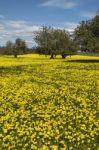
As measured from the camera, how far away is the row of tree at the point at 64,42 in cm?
7631

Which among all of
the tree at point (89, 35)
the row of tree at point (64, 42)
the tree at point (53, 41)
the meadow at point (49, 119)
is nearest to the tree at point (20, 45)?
the row of tree at point (64, 42)

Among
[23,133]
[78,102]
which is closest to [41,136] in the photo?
[23,133]

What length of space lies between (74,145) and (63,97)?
9.61m

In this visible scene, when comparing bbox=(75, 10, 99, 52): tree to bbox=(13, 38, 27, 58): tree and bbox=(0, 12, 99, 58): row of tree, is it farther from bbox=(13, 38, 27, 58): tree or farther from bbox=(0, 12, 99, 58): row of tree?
bbox=(13, 38, 27, 58): tree

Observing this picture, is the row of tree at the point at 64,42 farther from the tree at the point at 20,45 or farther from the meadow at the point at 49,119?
the meadow at the point at 49,119

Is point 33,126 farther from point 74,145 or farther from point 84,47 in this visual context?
point 84,47

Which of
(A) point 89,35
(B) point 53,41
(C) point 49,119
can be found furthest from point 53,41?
(C) point 49,119

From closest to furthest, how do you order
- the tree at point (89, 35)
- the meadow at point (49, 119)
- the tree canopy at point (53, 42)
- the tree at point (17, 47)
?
the meadow at point (49, 119) → the tree at point (89, 35) → the tree canopy at point (53, 42) → the tree at point (17, 47)

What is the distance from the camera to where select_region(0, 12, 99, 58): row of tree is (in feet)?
250

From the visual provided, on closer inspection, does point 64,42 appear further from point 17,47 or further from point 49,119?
point 49,119

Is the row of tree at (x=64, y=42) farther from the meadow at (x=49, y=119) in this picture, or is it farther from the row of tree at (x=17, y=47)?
the meadow at (x=49, y=119)

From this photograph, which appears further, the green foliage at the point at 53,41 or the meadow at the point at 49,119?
the green foliage at the point at 53,41

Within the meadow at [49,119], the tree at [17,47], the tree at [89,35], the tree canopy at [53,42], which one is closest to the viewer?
the meadow at [49,119]

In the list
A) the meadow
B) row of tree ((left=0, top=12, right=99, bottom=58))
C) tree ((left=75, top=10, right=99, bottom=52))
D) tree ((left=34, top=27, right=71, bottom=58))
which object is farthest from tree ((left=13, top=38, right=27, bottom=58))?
the meadow
